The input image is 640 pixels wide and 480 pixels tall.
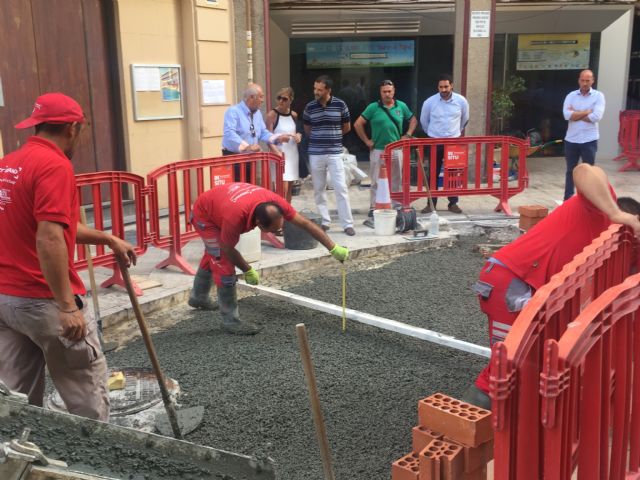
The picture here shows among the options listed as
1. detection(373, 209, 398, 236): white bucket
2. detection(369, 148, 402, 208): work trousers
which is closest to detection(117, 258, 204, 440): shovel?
detection(373, 209, 398, 236): white bucket

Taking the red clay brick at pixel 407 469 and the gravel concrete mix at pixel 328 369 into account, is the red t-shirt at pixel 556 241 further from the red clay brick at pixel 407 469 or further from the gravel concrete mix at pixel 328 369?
the red clay brick at pixel 407 469

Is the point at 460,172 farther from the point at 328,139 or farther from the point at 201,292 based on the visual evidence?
the point at 201,292

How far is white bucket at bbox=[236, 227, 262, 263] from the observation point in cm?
731

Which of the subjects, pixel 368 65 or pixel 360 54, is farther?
pixel 368 65

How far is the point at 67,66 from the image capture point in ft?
28.4

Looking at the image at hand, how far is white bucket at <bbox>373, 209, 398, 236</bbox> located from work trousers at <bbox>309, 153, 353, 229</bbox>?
13.5 inches

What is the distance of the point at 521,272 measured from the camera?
3.64 meters

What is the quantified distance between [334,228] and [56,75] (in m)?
3.99

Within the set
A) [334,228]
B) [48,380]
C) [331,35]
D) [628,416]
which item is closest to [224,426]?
[48,380]

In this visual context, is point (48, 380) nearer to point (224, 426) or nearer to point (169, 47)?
point (224, 426)

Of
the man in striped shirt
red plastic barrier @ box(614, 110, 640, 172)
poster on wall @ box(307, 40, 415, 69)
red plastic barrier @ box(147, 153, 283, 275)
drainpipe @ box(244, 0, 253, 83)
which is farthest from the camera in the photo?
poster on wall @ box(307, 40, 415, 69)

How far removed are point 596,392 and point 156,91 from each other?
8642 millimetres

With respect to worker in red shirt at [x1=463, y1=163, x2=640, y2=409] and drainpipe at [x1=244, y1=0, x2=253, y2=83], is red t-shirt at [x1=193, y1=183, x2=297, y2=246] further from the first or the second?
drainpipe at [x1=244, y1=0, x2=253, y2=83]

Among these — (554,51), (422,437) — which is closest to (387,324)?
(422,437)
